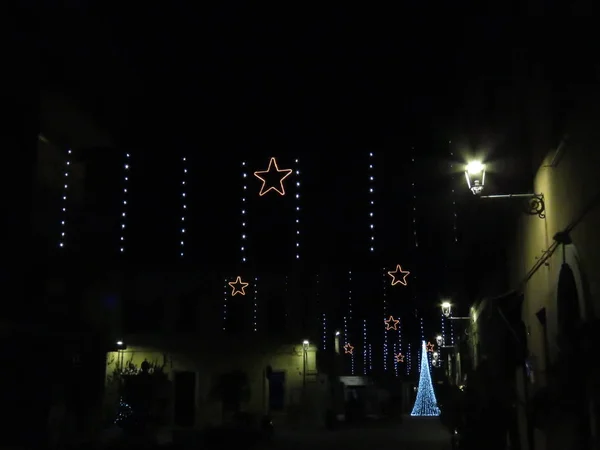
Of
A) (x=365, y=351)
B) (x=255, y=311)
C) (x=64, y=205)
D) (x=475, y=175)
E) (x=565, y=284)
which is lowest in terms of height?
(x=565, y=284)

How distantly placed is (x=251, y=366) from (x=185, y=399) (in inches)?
107

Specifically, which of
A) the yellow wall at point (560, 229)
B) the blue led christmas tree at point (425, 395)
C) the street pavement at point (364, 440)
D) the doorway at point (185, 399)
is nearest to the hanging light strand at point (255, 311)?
the doorway at point (185, 399)

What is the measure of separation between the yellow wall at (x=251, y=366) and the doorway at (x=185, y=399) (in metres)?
0.22

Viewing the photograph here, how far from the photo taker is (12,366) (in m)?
13.3

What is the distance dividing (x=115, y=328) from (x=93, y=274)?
4.59 metres

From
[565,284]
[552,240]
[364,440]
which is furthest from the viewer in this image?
[364,440]

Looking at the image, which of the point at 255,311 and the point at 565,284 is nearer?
the point at 565,284

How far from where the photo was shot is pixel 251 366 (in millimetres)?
28469

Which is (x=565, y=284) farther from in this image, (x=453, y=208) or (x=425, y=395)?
(x=425, y=395)

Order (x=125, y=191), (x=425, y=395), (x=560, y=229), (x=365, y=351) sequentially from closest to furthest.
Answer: (x=560, y=229) → (x=125, y=191) → (x=425, y=395) → (x=365, y=351)

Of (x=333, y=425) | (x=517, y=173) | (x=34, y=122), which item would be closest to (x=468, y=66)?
(x=517, y=173)

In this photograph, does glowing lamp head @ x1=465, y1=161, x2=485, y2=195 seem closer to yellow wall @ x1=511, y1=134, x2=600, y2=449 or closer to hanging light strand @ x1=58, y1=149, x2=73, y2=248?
yellow wall @ x1=511, y1=134, x2=600, y2=449

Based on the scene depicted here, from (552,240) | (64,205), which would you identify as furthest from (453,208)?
(64,205)

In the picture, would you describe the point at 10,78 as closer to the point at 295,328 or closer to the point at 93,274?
the point at 93,274
